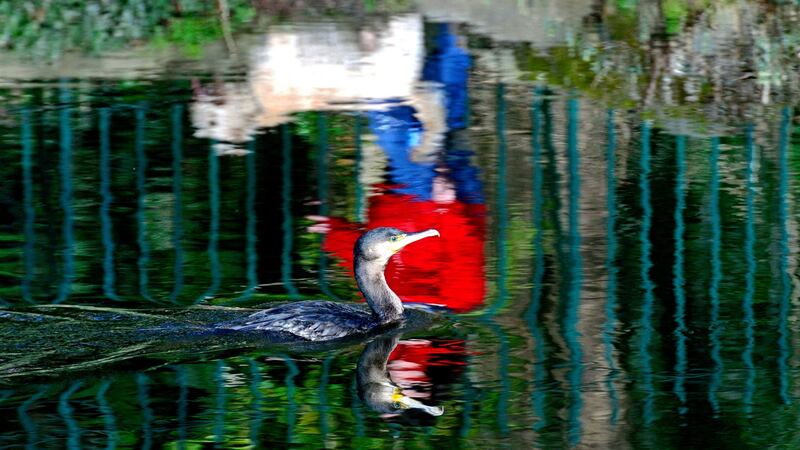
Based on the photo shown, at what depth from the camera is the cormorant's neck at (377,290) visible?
7117 mm

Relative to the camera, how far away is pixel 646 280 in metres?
7.39

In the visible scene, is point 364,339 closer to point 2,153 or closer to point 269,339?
point 269,339

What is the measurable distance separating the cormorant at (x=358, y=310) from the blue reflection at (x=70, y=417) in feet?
2.95

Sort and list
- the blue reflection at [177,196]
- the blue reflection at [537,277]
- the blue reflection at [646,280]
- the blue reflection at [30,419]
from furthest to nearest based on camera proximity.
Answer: the blue reflection at [177,196]
the blue reflection at [646,280]
the blue reflection at [537,277]
the blue reflection at [30,419]

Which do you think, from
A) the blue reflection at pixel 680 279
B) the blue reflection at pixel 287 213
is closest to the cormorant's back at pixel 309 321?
the blue reflection at pixel 287 213

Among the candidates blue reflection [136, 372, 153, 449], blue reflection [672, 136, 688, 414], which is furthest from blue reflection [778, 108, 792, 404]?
blue reflection [136, 372, 153, 449]

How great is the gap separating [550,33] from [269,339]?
20.1ft

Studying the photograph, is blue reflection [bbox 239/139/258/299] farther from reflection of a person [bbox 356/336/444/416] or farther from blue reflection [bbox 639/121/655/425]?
blue reflection [bbox 639/121/655/425]

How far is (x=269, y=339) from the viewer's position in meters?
6.74

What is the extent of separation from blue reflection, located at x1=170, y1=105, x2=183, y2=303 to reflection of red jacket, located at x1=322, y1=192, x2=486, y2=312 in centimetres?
71

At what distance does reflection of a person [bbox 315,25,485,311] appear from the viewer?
7539 millimetres

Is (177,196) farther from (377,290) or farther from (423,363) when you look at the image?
(423,363)

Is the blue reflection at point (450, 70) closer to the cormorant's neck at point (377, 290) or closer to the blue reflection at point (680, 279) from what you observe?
the blue reflection at point (680, 279)

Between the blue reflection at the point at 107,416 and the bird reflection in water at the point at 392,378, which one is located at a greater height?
the blue reflection at the point at 107,416
